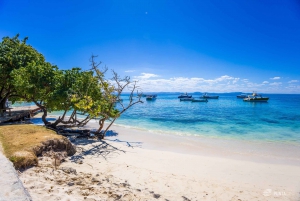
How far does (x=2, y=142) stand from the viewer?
5828 mm

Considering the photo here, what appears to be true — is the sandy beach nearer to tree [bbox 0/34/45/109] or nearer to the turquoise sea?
the turquoise sea

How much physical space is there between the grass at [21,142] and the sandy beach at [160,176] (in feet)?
1.11

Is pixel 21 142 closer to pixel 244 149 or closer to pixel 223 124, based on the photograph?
pixel 244 149

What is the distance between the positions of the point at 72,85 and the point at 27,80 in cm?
309

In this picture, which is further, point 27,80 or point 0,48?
point 0,48

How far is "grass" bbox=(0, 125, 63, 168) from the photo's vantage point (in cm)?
488

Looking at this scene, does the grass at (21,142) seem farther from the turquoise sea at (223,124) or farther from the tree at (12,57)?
the turquoise sea at (223,124)

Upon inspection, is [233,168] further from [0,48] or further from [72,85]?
[0,48]

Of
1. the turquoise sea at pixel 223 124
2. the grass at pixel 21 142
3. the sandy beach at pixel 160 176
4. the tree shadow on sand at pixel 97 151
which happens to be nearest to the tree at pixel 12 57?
the grass at pixel 21 142

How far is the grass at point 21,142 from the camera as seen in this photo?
4.88 m

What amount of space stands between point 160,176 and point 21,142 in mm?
4854

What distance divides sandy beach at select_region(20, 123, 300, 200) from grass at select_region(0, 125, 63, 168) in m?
0.34

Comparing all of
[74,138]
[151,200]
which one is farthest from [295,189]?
[74,138]

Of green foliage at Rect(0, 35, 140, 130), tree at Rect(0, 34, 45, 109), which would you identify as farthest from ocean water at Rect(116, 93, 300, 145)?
tree at Rect(0, 34, 45, 109)
